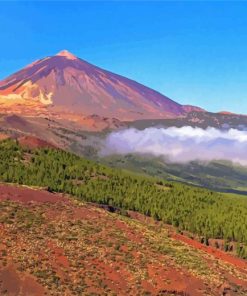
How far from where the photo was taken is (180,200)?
13362cm

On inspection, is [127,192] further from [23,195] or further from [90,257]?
[90,257]

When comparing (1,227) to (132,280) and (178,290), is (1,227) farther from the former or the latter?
(178,290)

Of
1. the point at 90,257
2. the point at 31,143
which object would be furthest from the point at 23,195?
the point at 31,143

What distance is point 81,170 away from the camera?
5522 inches

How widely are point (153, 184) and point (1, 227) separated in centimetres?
9414

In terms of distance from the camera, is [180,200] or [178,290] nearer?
[178,290]

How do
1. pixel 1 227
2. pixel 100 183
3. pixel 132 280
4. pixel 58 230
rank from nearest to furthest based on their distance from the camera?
pixel 132 280 → pixel 1 227 → pixel 58 230 → pixel 100 183

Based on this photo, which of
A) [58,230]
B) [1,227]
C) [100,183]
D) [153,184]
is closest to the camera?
[1,227]

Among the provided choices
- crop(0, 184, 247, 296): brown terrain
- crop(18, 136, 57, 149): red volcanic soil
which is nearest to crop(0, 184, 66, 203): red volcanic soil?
crop(0, 184, 247, 296): brown terrain

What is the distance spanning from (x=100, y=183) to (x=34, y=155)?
Answer: 2293 cm

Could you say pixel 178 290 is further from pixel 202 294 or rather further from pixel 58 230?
pixel 58 230

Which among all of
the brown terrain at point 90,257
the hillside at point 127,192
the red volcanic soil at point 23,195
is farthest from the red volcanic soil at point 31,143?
the brown terrain at point 90,257

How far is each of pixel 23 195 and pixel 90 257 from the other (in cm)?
1979

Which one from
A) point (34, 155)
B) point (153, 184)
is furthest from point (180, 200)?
point (34, 155)
